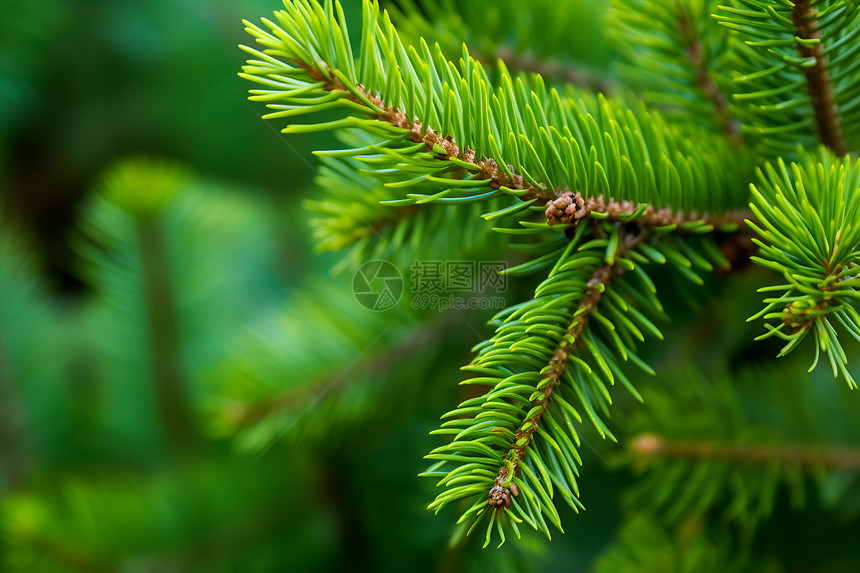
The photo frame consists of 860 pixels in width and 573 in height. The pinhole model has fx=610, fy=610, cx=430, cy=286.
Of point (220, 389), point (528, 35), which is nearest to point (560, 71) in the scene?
point (528, 35)

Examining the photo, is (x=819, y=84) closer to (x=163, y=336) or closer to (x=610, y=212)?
(x=610, y=212)

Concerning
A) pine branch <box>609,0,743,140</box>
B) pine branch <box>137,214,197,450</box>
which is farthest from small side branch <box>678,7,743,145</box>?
pine branch <box>137,214,197,450</box>

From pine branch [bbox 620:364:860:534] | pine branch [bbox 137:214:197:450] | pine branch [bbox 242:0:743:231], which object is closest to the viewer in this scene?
pine branch [bbox 242:0:743:231]

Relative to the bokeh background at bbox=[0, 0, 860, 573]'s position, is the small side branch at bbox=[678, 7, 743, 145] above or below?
above

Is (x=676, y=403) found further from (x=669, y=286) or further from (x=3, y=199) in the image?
(x=3, y=199)

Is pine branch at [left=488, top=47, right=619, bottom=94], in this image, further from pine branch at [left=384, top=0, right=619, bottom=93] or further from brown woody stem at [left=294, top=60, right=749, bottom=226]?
brown woody stem at [left=294, top=60, right=749, bottom=226]
